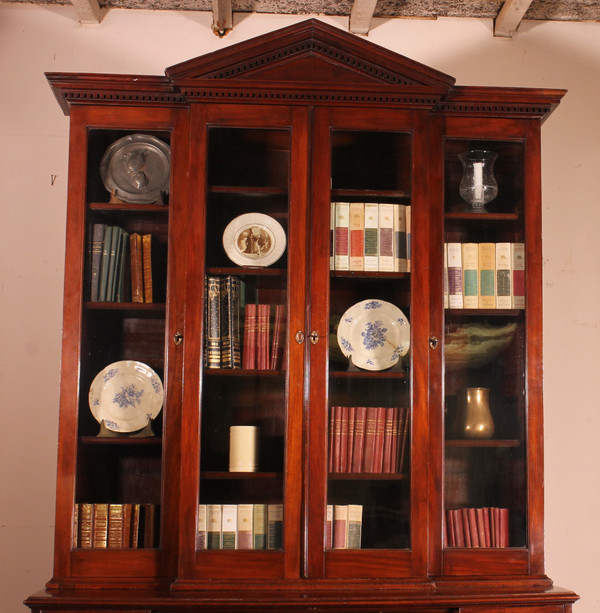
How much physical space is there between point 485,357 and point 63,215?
173 centimetres

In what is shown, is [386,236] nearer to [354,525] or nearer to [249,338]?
[249,338]

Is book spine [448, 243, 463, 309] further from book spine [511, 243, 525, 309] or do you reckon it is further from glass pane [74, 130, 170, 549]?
glass pane [74, 130, 170, 549]

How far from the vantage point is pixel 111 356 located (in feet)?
8.73

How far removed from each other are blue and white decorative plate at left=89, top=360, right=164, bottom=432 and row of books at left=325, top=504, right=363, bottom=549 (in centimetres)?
66

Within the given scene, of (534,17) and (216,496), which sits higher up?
(534,17)

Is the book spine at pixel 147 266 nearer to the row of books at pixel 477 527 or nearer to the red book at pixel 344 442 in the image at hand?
the red book at pixel 344 442

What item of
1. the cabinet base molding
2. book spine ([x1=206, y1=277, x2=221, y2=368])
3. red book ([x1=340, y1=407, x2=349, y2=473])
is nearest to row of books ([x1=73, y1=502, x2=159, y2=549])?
the cabinet base molding

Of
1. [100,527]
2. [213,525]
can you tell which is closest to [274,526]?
[213,525]

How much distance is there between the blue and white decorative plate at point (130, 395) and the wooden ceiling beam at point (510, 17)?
201 centimetres

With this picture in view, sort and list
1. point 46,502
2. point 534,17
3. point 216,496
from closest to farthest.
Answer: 1. point 216,496
2. point 46,502
3. point 534,17

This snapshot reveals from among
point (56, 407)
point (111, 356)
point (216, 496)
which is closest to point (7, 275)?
point (56, 407)

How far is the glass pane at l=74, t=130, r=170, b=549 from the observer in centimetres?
260

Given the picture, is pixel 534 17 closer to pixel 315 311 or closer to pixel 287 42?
pixel 287 42

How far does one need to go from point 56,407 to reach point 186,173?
1126 millimetres
